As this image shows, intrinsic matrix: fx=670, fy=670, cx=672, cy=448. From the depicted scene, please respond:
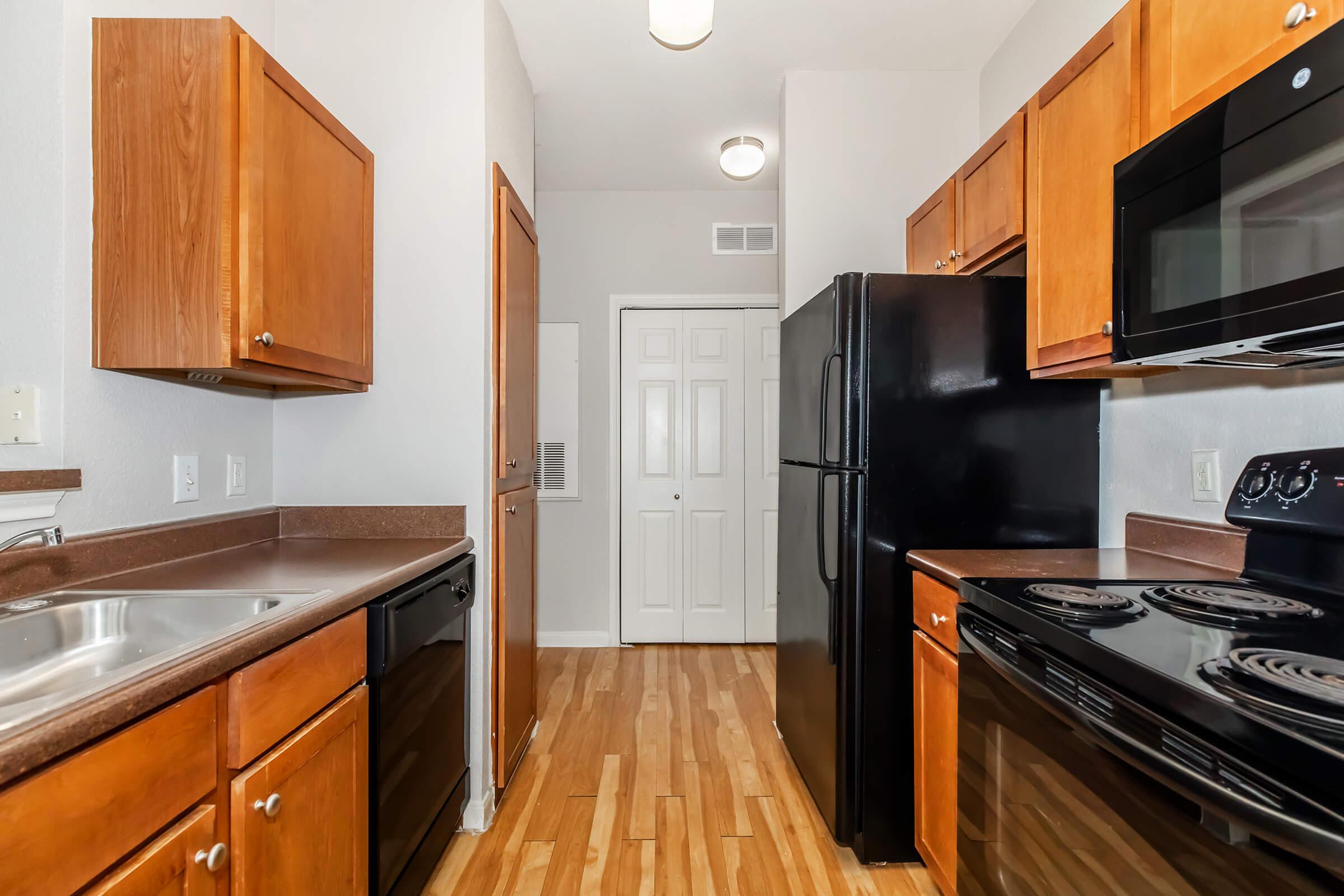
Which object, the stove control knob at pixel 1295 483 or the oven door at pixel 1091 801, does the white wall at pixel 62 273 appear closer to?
the oven door at pixel 1091 801

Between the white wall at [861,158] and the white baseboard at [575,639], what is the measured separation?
2237 millimetres

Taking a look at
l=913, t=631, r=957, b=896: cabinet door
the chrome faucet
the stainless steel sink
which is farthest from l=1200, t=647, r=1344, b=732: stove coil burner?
the chrome faucet

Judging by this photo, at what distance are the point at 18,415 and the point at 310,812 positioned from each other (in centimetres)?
93

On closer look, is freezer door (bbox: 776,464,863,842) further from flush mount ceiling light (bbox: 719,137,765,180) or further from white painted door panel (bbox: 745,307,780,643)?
flush mount ceiling light (bbox: 719,137,765,180)

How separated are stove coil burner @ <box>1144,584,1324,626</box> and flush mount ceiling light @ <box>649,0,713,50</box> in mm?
1860

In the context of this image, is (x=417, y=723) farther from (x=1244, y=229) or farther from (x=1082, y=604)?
(x=1244, y=229)

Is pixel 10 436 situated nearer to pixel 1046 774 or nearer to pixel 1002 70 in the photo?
pixel 1046 774

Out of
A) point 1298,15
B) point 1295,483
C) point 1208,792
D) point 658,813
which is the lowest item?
point 658,813

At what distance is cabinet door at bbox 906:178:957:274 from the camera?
2.22 m

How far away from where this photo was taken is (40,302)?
1.32m

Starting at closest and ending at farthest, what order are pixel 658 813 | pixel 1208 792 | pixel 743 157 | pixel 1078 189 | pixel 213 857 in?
pixel 1208 792, pixel 213 857, pixel 1078 189, pixel 658 813, pixel 743 157

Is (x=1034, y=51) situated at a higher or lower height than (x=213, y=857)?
higher

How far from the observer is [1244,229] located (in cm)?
105

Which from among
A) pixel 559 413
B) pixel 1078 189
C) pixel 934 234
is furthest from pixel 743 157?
pixel 1078 189
